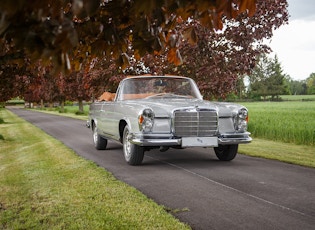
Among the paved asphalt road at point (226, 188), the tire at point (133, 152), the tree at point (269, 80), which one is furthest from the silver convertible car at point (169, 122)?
the tree at point (269, 80)

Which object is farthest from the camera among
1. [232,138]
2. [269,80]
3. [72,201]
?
[269,80]

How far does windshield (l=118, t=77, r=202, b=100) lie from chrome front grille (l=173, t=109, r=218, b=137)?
4.49ft

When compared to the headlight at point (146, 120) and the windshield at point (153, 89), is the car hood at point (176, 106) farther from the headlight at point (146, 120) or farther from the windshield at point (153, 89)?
the windshield at point (153, 89)

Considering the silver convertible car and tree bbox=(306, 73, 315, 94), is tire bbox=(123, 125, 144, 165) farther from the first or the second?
tree bbox=(306, 73, 315, 94)

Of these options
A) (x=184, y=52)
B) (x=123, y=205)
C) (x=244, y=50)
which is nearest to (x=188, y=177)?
(x=123, y=205)

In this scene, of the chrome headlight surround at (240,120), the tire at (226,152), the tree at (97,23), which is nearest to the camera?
the tree at (97,23)

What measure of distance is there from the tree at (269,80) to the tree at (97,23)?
10285 centimetres

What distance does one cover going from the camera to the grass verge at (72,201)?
3.96 m

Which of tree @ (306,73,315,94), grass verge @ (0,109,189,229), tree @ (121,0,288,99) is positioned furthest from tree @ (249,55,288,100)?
grass verge @ (0,109,189,229)

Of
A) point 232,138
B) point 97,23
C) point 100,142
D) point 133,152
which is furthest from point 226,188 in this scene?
point 100,142

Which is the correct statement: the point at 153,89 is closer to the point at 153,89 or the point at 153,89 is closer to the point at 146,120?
the point at 153,89

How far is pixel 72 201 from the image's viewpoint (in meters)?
4.81

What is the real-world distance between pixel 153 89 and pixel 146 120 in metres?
1.68

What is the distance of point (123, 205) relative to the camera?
179 inches
